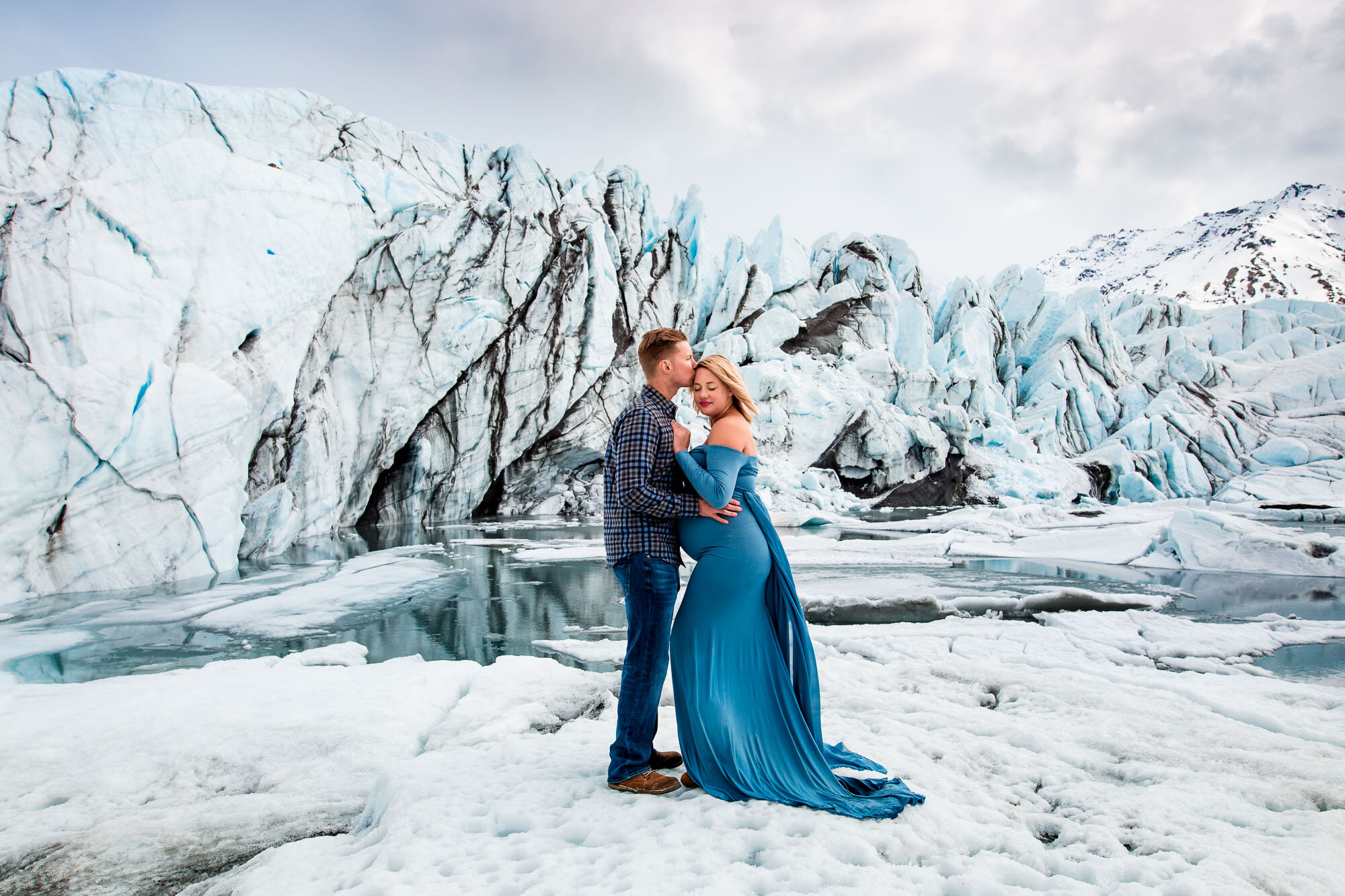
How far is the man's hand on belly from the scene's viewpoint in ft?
7.66

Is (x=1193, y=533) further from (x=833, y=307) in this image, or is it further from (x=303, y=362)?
(x=833, y=307)

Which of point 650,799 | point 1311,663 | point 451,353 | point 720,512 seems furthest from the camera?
point 451,353

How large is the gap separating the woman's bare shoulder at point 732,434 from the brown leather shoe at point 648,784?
1171 millimetres

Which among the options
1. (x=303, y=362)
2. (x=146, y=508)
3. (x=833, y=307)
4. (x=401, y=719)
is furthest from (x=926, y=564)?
(x=833, y=307)

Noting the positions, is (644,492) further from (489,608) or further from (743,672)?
(489,608)

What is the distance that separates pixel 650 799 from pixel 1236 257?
10722cm

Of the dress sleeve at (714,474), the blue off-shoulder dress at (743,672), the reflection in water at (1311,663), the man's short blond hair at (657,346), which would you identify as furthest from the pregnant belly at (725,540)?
the reflection in water at (1311,663)

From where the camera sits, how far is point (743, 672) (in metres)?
2.33

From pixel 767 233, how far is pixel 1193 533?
1026 inches

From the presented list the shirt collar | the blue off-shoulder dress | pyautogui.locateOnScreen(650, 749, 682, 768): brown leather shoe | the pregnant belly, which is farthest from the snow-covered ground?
the shirt collar

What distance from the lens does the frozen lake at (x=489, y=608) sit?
520 cm

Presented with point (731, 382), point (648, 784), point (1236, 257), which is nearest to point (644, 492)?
point (731, 382)

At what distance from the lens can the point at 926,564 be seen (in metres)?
10.7

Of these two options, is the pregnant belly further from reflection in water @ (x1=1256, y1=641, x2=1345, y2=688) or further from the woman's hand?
reflection in water @ (x1=1256, y1=641, x2=1345, y2=688)
